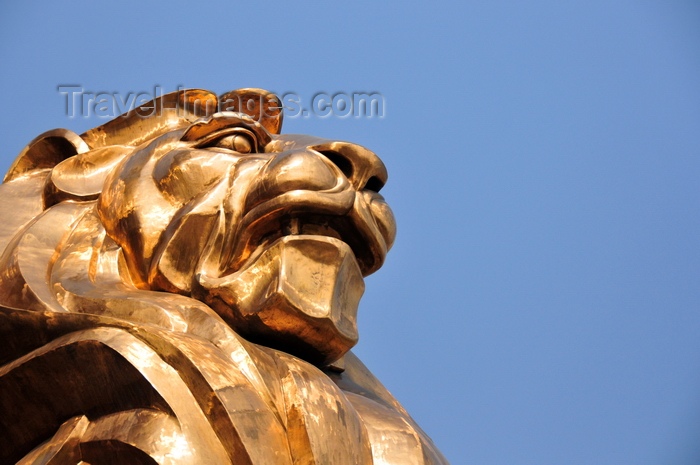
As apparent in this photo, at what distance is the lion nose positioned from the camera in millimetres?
3705

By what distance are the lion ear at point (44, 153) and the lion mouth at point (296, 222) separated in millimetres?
1042

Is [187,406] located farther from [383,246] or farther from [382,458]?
[383,246]

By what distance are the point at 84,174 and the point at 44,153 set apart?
340 mm

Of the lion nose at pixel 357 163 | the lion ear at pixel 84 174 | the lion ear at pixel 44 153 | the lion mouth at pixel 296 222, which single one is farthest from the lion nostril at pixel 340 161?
the lion ear at pixel 44 153

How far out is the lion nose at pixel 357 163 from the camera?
3.71m

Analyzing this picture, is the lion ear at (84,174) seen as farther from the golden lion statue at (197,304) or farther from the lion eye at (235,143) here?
the lion eye at (235,143)

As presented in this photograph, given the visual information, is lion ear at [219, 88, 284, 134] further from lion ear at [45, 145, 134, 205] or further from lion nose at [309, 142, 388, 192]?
lion nose at [309, 142, 388, 192]

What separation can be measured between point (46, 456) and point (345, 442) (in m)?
0.70

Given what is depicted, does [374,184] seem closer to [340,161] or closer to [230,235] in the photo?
[340,161]

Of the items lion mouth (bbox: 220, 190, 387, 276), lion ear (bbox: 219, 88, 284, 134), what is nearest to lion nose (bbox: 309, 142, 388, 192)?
lion mouth (bbox: 220, 190, 387, 276)

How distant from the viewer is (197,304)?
133 inches

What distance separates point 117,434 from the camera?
291 centimetres

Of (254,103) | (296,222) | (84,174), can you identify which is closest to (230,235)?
(296,222)

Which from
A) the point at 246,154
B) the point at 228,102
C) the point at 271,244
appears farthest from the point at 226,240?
the point at 228,102
